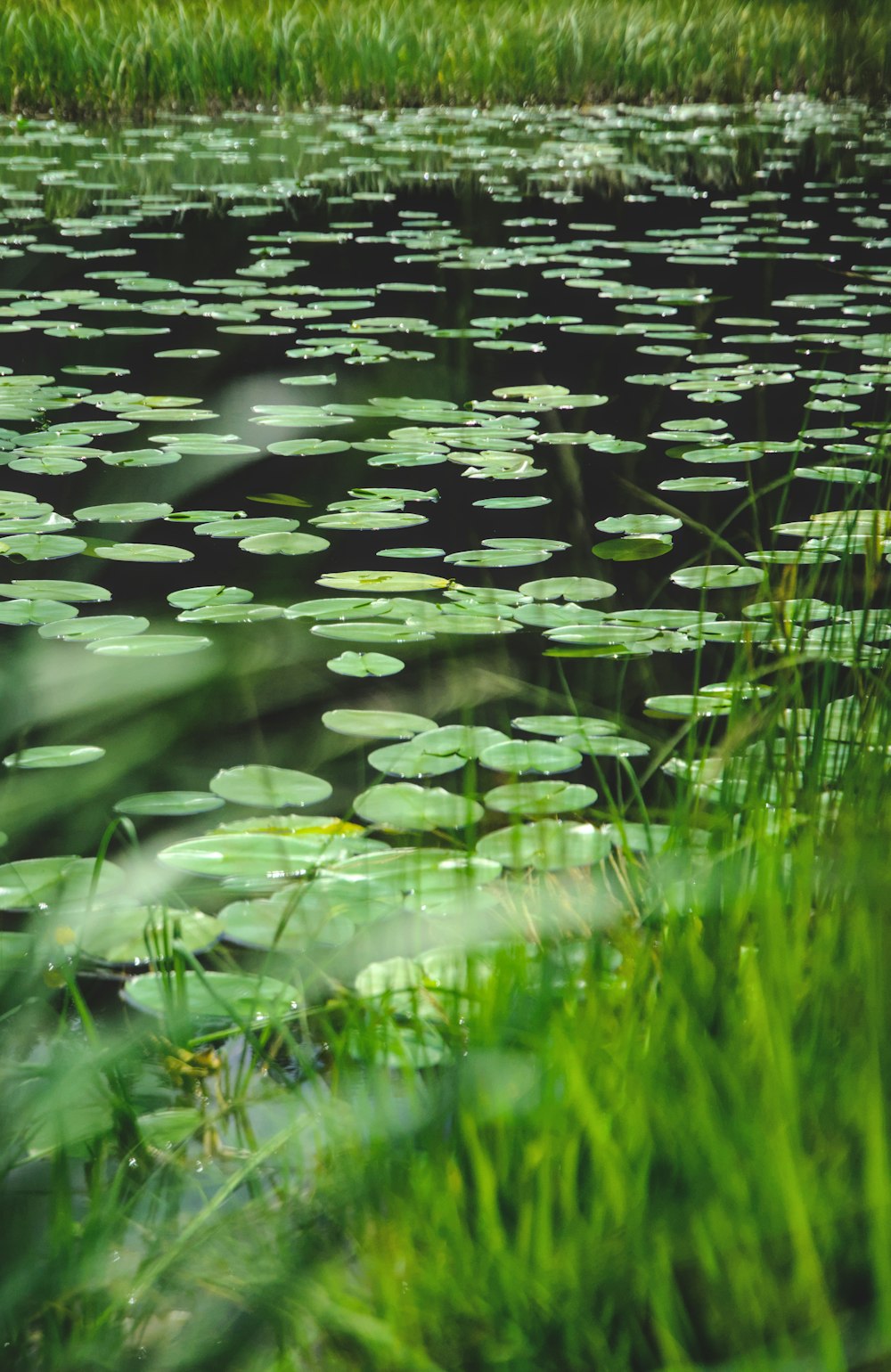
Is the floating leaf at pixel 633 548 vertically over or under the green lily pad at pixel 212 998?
over

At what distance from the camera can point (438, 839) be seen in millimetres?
1527

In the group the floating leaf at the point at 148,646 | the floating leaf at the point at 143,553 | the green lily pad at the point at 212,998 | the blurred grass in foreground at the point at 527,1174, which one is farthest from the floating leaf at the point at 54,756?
the floating leaf at the point at 143,553

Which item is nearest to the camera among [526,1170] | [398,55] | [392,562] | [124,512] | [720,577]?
[526,1170]

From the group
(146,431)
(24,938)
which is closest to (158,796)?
(24,938)

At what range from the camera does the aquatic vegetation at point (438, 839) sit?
0.84 metres

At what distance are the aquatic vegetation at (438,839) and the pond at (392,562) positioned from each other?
0.03ft

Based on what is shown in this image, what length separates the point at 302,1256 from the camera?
35.9 inches

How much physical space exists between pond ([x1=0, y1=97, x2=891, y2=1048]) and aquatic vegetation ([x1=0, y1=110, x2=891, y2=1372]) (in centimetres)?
1

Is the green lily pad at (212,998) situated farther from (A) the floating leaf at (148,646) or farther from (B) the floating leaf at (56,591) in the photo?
(B) the floating leaf at (56,591)

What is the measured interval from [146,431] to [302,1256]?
226 cm

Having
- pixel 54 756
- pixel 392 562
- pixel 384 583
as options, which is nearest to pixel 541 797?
pixel 54 756

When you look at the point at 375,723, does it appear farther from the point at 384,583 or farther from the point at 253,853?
the point at 384,583

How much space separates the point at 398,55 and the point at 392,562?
828 cm

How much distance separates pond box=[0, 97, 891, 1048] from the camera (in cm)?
139
